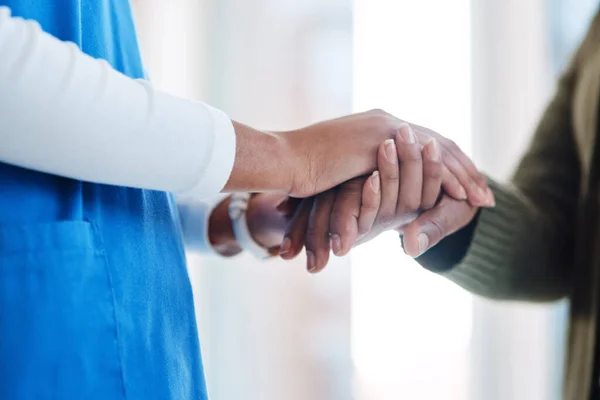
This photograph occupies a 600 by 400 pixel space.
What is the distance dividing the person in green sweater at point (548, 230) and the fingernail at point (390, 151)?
8 cm

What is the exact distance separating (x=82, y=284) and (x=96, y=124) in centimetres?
12

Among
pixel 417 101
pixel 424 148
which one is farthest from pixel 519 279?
pixel 417 101

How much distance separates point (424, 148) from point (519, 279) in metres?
0.40

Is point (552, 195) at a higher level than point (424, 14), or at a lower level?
lower

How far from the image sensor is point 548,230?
1.01m

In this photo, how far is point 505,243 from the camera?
0.93 metres

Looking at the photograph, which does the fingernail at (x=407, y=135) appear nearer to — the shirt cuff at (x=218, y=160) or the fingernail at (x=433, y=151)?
the fingernail at (x=433, y=151)

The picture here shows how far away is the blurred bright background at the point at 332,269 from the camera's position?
1314 mm

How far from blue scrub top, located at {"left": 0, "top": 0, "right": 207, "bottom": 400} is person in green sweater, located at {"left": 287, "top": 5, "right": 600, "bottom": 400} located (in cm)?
27

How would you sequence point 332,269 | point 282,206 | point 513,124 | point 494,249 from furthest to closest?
point 513,124
point 332,269
point 494,249
point 282,206

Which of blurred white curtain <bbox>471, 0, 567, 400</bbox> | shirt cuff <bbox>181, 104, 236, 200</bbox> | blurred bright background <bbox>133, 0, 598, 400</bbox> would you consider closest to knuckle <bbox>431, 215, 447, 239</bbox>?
shirt cuff <bbox>181, 104, 236, 200</bbox>

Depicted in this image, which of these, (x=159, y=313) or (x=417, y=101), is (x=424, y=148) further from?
(x=417, y=101)

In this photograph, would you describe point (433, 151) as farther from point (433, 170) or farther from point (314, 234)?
point (314, 234)

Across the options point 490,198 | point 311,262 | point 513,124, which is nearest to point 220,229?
point 311,262
